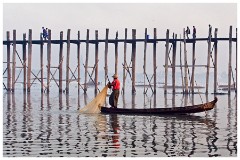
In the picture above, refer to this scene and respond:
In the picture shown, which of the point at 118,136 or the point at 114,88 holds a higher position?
the point at 114,88

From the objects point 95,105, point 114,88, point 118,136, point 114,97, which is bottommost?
point 118,136

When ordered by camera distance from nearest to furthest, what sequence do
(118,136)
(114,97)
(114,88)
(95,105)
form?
(118,136), (114,88), (114,97), (95,105)

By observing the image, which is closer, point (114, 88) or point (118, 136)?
point (118, 136)

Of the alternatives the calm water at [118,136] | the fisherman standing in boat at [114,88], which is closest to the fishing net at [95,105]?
the fisherman standing in boat at [114,88]

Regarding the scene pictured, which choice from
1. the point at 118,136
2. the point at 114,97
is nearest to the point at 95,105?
the point at 114,97

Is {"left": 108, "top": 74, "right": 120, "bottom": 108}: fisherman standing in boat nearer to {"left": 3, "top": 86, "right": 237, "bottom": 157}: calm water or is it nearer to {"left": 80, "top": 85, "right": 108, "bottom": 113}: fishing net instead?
{"left": 80, "top": 85, "right": 108, "bottom": 113}: fishing net

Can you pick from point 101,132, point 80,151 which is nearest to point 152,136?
point 101,132

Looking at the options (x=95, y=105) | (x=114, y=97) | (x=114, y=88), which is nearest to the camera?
(x=114, y=88)

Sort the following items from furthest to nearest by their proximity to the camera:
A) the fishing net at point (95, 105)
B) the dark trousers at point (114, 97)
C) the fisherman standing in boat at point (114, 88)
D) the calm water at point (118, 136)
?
the fishing net at point (95, 105)
the dark trousers at point (114, 97)
the fisherman standing in boat at point (114, 88)
the calm water at point (118, 136)

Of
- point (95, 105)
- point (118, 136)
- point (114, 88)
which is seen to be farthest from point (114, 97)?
point (118, 136)

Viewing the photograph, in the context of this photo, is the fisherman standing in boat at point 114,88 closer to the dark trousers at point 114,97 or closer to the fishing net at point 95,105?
the dark trousers at point 114,97

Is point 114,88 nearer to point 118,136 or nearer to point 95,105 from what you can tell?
point 95,105

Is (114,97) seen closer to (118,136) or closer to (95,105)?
(95,105)

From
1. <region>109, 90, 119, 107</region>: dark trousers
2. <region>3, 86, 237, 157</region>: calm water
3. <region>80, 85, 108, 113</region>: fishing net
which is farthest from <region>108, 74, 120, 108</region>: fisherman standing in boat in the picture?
<region>3, 86, 237, 157</region>: calm water
